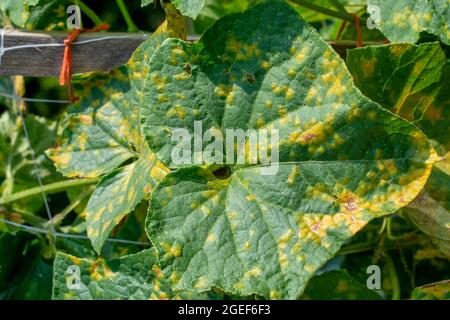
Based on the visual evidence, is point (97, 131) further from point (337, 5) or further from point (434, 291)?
point (434, 291)

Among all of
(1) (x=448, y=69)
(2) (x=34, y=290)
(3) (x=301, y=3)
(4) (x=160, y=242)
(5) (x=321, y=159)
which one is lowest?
(2) (x=34, y=290)

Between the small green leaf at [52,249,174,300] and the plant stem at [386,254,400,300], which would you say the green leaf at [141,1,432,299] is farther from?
the plant stem at [386,254,400,300]

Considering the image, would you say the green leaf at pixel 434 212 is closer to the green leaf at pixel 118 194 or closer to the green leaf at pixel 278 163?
the green leaf at pixel 278 163

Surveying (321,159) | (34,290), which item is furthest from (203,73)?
(34,290)

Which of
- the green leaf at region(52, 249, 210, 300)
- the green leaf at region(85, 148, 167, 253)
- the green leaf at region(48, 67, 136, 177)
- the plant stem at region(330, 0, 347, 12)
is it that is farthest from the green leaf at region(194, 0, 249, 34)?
the green leaf at region(52, 249, 210, 300)

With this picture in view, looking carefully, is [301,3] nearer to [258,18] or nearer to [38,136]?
[258,18]
